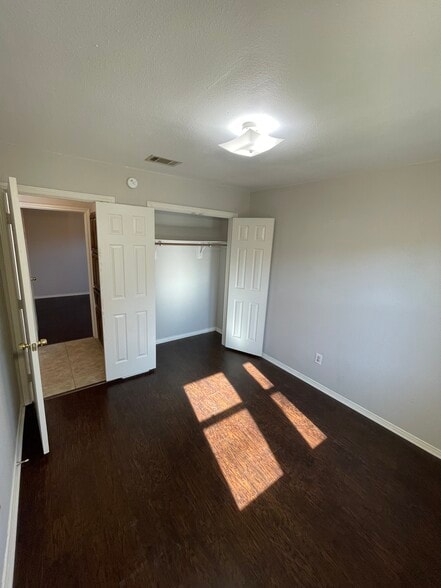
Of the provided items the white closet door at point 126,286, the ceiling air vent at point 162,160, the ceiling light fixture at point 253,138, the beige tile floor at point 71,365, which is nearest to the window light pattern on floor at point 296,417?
the white closet door at point 126,286

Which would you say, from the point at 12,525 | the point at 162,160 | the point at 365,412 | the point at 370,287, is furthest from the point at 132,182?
the point at 365,412

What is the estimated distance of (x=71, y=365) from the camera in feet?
10.7

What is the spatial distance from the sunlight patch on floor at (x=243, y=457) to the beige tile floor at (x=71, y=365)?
5.39 ft

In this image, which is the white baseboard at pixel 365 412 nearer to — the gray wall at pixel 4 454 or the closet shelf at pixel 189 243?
the closet shelf at pixel 189 243

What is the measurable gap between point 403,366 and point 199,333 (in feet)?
9.83

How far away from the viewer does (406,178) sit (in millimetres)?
2148

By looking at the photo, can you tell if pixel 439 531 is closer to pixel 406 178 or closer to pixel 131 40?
pixel 406 178

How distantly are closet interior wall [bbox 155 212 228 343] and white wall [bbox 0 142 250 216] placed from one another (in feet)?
2.12

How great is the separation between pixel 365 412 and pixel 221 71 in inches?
120

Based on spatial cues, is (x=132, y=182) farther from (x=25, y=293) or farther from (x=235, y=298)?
(x=235, y=298)

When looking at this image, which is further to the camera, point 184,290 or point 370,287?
point 184,290

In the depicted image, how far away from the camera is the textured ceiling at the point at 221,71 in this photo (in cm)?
80

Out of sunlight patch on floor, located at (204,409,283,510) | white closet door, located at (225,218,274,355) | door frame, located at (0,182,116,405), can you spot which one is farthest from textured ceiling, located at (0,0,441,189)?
sunlight patch on floor, located at (204,409,283,510)

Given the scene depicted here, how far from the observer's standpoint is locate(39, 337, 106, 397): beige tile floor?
9.41 feet
